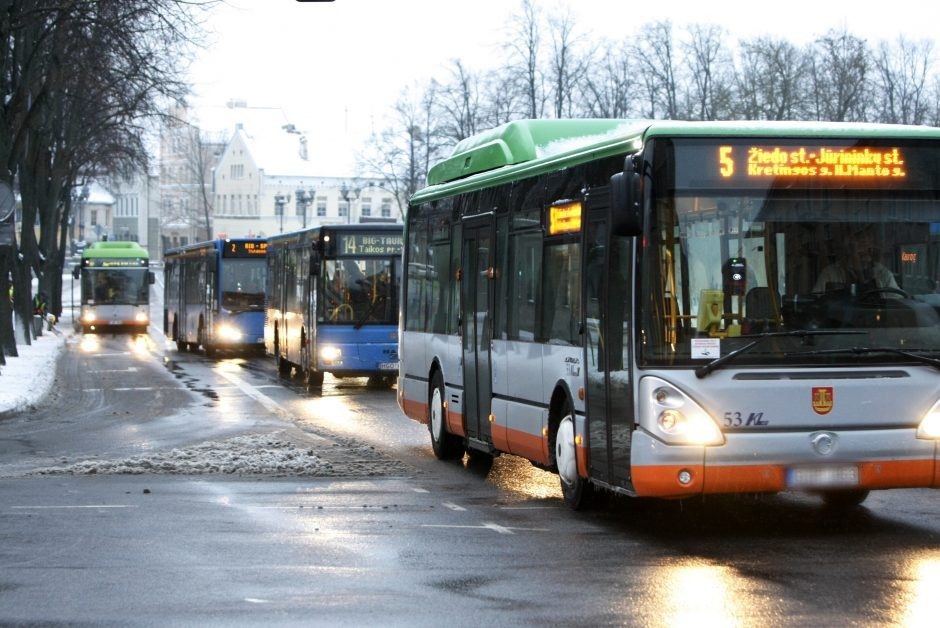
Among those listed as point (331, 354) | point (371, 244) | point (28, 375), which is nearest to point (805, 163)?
point (371, 244)

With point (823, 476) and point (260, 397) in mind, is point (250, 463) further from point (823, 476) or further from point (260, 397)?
point (260, 397)

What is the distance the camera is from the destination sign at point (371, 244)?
2786cm

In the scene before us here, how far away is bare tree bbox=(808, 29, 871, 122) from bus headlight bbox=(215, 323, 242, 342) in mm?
43645

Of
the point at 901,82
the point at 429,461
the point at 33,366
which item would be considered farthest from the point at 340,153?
the point at 429,461

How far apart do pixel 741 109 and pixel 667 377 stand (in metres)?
70.2

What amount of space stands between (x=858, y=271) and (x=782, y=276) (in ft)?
1.72

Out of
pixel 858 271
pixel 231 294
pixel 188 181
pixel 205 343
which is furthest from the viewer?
pixel 188 181

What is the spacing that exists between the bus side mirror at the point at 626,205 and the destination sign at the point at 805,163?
374 mm

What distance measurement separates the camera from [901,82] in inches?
3433

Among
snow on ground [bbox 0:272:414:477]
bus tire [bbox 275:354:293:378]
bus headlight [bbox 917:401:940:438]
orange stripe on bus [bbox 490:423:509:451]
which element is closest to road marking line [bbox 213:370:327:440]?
bus tire [bbox 275:354:293:378]

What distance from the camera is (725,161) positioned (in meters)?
10.5

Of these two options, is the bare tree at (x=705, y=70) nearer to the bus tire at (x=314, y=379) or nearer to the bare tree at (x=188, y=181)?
the bus tire at (x=314, y=379)

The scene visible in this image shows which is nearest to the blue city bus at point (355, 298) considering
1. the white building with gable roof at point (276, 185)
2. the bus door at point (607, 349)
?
the bus door at point (607, 349)

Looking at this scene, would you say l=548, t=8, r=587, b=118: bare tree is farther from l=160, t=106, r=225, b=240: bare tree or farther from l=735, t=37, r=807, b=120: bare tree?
l=160, t=106, r=225, b=240: bare tree
